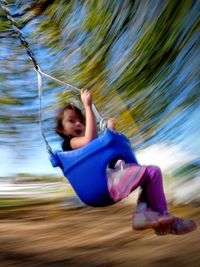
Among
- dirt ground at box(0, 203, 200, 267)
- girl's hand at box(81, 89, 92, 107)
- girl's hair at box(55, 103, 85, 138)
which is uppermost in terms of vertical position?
girl's hand at box(81, 89, 92, 107)

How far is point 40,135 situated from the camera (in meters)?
1.50

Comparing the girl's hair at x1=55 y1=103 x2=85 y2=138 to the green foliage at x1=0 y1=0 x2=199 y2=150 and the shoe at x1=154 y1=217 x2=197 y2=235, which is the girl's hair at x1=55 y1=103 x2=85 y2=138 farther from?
the shoe at x1=154 y1=217 x2=197 y2=235

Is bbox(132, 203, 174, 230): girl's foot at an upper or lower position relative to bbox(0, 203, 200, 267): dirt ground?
upper

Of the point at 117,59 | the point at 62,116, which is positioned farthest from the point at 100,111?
the point at 117,59

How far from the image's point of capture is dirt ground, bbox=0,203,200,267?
1193 mm

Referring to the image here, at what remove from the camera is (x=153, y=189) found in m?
→ 1.16

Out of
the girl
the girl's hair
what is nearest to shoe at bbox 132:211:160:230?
the girl

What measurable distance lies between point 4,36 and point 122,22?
0.35 meters

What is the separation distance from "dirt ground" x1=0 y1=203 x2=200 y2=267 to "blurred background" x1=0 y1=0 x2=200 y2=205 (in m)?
0.08

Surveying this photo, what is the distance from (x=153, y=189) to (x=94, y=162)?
128mm

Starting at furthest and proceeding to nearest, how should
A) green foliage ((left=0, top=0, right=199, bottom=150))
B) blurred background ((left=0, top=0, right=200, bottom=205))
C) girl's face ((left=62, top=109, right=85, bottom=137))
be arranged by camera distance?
1. green foliage ((left=0, top=0, right=199, bottom=150))
2. blurred background ((left=0, top=0, right=200, bottom=205))
3. girl's face ((left=62, top=109, right=85, bottom=137))

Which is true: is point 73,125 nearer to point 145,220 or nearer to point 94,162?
point 94,162

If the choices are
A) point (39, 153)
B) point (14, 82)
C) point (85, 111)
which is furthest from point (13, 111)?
point (85, 111)

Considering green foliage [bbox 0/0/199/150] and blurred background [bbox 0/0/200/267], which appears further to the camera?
green foliage [bbox 0/0/199/150]
